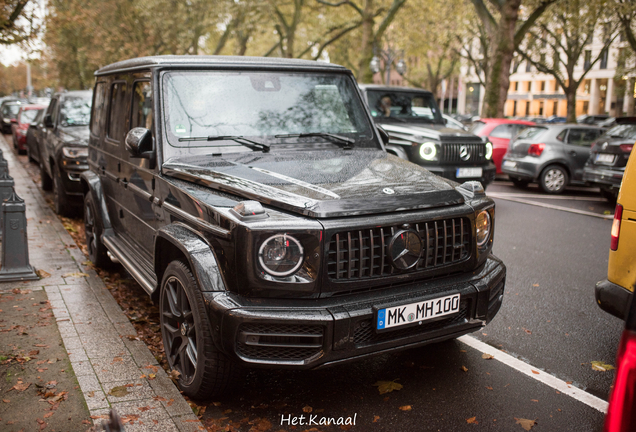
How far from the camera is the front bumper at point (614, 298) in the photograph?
4.01 metres

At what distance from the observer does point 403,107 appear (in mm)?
11281

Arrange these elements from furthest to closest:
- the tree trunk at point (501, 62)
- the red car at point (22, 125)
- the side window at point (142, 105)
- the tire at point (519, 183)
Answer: the tree trunk at point (501, 62)
the red car at point (22, 125)
the tire at point (519, 183)
the side window at point (142, 105)

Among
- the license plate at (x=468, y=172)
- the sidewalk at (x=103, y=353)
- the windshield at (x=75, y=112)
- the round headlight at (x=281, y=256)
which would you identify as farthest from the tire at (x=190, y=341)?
the windshield at (x=75, y=112)

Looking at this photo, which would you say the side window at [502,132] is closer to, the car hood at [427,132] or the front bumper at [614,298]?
the car hood at [427,132]

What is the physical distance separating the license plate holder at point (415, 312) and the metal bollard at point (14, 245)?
13.3ft

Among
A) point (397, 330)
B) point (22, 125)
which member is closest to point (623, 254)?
point (397, 330)

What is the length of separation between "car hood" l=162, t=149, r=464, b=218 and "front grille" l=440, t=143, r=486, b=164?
593 cm

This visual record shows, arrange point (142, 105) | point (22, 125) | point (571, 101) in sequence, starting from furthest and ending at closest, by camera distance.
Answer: point (571, 101)
point (22, 125)
point (142, 105)

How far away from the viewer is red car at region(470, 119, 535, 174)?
15.2 metres

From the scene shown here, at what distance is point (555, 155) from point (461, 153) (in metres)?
4.41

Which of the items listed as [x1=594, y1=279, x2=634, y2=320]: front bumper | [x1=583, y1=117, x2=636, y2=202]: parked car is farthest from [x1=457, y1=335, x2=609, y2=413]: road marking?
[x1=583, y1=117, x2=636, y2=202]: parked car

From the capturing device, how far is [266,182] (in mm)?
3578

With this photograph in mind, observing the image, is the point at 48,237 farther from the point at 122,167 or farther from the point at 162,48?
the point at 162,48

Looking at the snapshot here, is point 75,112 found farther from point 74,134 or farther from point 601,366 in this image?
point 601,366
